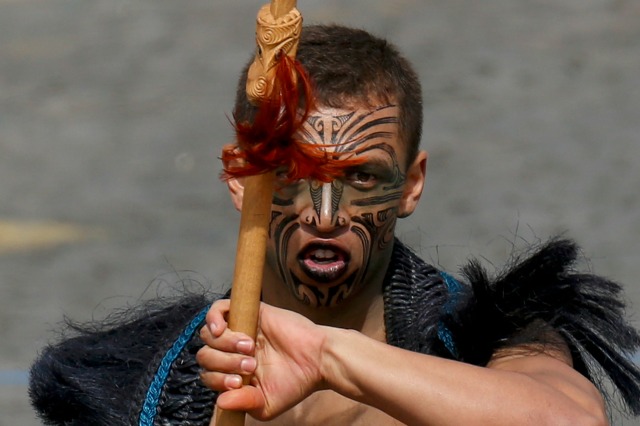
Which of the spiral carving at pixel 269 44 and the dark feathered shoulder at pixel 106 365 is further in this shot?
the dark feathered shoulder at pixel 106 365

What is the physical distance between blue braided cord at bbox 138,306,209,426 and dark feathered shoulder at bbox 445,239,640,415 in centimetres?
62

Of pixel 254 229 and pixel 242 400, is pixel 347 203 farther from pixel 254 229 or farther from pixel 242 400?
pixel 242 400

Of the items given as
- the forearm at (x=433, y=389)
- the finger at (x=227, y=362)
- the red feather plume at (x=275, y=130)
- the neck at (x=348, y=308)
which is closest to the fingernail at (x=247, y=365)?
the finger at (x=227, y=362)

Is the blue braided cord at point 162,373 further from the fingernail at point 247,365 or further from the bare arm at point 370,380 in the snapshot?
the fingernail at point 247,365

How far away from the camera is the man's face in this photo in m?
3.08

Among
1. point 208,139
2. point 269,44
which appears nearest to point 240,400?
point 269,44

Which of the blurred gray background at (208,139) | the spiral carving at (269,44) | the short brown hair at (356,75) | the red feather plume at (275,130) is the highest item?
the blurred gray background at (208,139)

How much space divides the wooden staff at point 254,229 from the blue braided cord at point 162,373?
57 centimetres

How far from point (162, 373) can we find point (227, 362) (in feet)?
1.85

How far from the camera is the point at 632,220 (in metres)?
6.60

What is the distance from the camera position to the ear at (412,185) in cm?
329

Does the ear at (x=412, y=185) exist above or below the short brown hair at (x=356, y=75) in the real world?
below

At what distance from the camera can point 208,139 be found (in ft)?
23.8

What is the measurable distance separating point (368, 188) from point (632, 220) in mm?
3694
